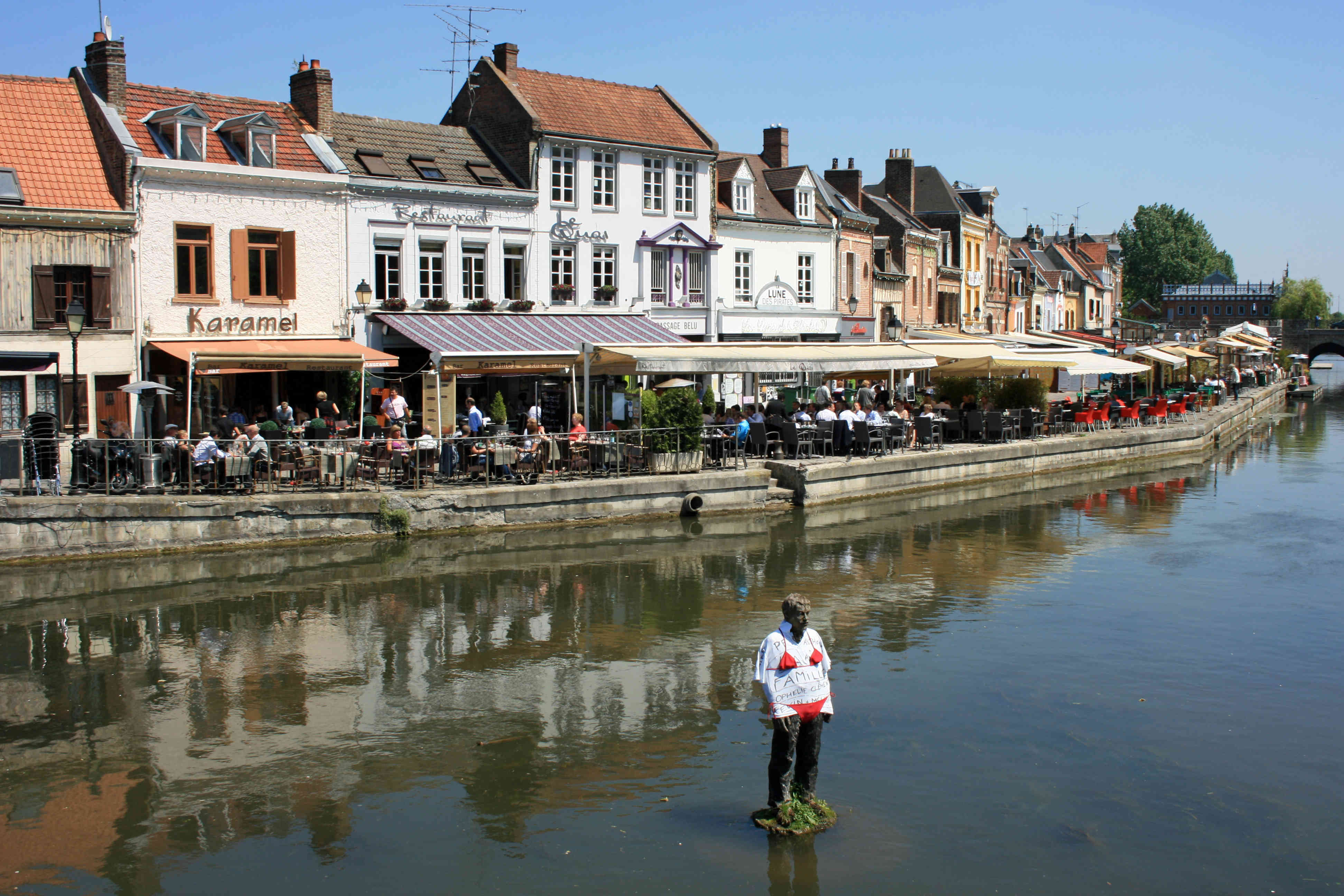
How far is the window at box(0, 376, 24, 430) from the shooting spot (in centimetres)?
2014

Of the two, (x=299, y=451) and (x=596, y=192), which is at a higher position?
(x=596, y=192)

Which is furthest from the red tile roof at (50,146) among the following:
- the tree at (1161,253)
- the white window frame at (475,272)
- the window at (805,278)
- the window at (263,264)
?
the tree at (1161,253)

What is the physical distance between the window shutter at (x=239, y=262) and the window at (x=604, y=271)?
9.28m

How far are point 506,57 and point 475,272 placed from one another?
6.43m

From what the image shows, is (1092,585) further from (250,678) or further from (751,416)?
(250,678)

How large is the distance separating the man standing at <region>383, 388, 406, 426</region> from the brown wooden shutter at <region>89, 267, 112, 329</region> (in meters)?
5.25

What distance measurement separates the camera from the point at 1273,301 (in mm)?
124688

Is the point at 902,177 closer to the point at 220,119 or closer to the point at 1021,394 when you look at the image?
the point at 1021,394

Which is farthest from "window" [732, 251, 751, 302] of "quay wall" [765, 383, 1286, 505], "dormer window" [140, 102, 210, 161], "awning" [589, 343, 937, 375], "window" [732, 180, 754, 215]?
"dormer window" [140, 102, 210, 161]

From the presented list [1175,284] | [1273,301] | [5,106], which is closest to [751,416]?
[5,106]

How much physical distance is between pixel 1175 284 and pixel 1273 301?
15.9 meters

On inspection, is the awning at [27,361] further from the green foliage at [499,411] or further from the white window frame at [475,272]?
the white window frame at [475,272]

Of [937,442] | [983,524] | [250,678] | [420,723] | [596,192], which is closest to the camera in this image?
[420,723]

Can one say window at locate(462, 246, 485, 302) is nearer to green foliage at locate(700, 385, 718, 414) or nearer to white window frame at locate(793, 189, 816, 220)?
green foliage at locate(700, 385, 718, 414)
